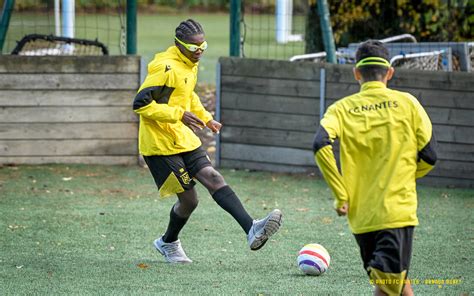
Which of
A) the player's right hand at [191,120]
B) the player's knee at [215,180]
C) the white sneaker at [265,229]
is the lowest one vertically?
the white sneaker at [265,229]

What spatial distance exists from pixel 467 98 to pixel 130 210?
13.6 ft

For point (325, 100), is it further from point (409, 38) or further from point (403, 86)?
point (409, 38)

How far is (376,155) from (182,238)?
3675 mm

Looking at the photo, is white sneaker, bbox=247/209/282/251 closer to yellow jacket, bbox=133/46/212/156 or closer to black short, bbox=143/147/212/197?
black short, bbox=143/147/212/197

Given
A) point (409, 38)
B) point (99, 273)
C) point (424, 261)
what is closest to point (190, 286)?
point (99, 273)

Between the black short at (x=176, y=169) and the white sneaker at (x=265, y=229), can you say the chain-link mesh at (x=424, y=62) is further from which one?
the white sneaker at (x=265, y=229)

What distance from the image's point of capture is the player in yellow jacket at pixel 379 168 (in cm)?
490

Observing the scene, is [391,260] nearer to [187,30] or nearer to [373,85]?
[373,85]

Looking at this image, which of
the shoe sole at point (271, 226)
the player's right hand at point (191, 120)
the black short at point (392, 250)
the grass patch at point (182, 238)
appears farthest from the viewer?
the player's right hand at point (191, 120)

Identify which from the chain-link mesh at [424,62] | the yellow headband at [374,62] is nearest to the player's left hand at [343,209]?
the yellow headband at [374,62]

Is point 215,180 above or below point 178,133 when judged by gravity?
below

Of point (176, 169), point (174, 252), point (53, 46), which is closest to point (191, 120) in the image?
point (176, 169)

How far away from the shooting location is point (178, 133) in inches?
284

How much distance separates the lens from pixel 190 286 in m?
6.45
